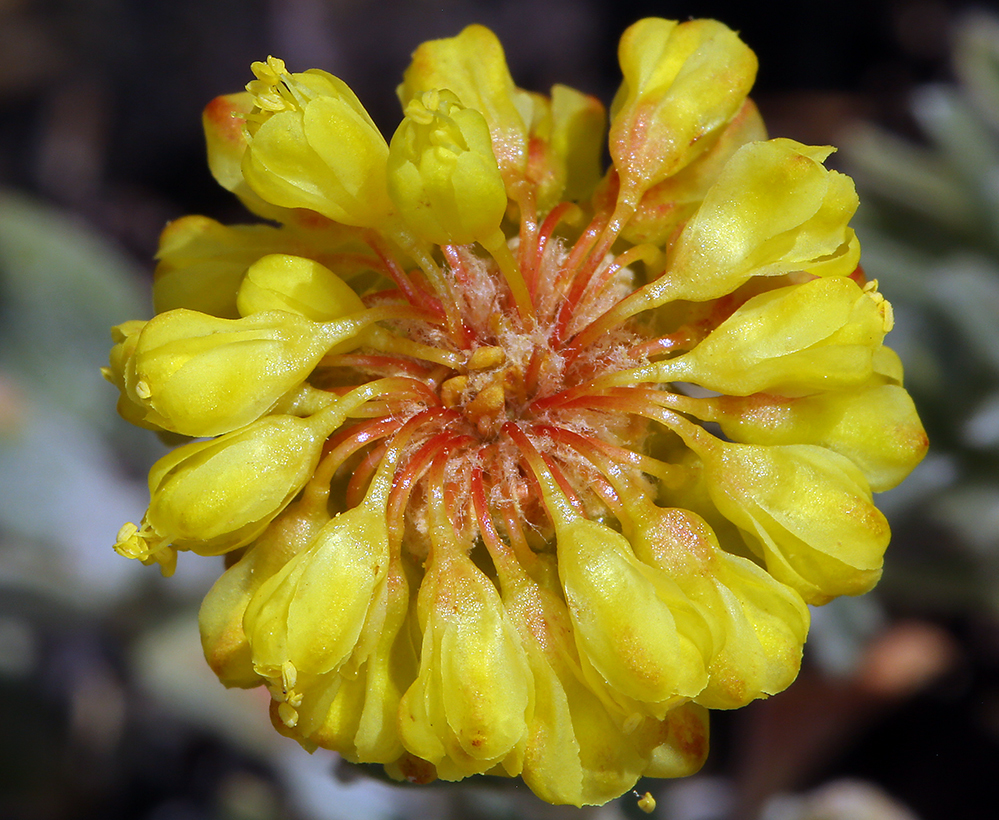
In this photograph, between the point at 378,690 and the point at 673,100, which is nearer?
the point at 378,690

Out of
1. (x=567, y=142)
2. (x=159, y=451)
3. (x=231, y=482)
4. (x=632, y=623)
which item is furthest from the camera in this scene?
(x=159, y=451)

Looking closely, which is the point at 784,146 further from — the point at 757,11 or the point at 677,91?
the point at 757,11

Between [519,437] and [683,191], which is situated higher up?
[683,191]

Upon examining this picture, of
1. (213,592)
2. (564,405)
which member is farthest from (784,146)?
(213,592)

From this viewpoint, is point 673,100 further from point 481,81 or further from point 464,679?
point 464,679

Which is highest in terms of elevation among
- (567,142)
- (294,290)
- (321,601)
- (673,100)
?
(673,100)

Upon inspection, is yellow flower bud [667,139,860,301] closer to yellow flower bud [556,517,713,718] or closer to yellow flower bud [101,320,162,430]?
yellow flower bud [556,517,713,718]

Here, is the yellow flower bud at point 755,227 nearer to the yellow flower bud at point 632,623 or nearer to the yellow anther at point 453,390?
the yellow anther at point 453,390

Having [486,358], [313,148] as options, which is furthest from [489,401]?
[313,148]
